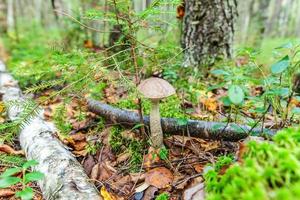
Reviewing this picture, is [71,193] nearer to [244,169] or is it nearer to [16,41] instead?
[244,169]

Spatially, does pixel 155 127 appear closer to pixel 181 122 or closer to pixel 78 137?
pixel 181 122

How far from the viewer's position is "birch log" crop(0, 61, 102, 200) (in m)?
2.10

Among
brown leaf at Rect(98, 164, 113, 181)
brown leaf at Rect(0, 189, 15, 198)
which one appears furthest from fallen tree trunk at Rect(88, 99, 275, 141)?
brown leaf at Rect(0, 189, 15, 198)

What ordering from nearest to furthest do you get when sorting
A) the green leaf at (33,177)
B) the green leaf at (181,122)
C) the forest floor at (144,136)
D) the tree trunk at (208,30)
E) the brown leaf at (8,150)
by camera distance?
1. the green leaf at (33,177)
2. the forest floor at (144,136)
3. the green leaf at (181,122)
4. the brown leaf at (8,150)
5. the tree trunk at (208,30)

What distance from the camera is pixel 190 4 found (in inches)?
158

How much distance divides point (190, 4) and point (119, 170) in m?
2.47

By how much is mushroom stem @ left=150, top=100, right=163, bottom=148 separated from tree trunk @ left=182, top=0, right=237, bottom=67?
1683 millimetres

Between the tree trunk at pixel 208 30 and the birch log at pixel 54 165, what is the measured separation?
83.1 inches

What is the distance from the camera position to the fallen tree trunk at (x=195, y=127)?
242 centimetres

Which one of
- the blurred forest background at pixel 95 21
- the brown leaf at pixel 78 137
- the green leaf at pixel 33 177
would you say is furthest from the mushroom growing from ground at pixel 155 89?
the brown leaf at pixel 78 137

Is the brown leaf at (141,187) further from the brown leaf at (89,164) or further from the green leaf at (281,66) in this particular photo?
the green leaf at (281,66)

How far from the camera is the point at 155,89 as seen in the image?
2.25 m

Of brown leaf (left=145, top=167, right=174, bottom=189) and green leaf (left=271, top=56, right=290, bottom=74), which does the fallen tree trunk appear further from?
green leaf (left=271, top=56, right=290, bottom=74)

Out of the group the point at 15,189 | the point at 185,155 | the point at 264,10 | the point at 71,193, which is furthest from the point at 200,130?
the point at 264,10
